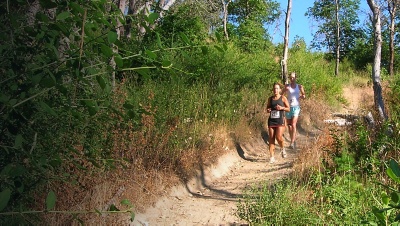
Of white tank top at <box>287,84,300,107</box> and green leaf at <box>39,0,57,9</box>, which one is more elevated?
green leaf at <box>39,0,57,9</box>

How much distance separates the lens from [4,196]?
1.66 m

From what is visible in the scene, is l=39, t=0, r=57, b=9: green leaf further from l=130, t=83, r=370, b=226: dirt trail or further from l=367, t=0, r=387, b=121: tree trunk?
l=367, t=0, r=387, b=121: tree trunk

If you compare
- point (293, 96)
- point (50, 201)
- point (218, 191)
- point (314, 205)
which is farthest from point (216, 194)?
point (50, 201)

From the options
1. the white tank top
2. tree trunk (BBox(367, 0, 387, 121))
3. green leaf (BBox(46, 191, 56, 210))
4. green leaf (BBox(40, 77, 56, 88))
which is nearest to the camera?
green leaf (BBox(46, 191, 56, 210))

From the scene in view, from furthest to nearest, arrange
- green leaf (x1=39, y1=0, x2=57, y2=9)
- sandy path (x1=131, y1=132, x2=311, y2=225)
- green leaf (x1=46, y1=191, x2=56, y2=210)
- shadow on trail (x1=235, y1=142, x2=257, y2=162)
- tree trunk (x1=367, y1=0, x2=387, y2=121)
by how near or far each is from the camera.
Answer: shadow on trail (x1=235, y1=142, x2=257, y2=162) < tree trunk (x1=367, y1=0, x2=387, y2=121) < sandy path (x1=131, y1=132, x2=311, y2=225) < green leaf (x1=39, y1=0, x2=57, y2=9) < green leaf (x1=46, y1=191, x2=56, y2=210)

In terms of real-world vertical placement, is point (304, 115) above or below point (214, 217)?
above

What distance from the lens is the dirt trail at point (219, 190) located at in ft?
21.1

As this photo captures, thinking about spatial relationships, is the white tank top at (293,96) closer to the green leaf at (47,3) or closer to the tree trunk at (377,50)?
the tree trunk at (377,50)

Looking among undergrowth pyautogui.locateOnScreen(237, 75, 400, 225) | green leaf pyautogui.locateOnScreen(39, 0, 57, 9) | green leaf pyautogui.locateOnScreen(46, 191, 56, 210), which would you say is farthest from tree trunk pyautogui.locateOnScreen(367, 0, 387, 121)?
green leaf pyautogui.locateOnScreen(46, 191, 56, 210)

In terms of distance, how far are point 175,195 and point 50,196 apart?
19.1ft

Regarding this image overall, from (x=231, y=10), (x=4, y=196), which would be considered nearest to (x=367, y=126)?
(x=4, y=196)

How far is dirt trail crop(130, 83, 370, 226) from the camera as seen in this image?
6.44 m

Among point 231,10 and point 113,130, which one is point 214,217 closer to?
point 113,130

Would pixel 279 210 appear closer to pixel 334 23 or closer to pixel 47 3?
pixel 47 3
